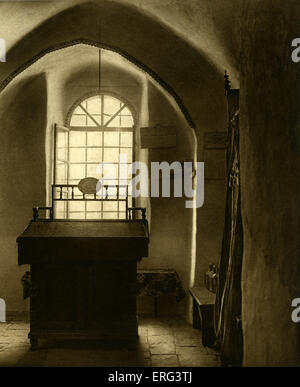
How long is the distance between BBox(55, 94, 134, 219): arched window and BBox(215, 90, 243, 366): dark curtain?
152 inches

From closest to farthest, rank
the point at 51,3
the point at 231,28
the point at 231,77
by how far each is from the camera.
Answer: the point at 231,28, the point at 51,3, the point at 231,77

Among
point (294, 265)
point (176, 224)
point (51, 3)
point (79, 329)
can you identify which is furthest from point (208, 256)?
point (294, 265)

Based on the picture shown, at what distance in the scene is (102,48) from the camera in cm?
725

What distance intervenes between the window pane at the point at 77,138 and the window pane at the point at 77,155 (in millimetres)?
109

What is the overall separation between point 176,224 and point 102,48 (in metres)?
3.04

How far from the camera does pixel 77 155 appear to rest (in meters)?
8.73

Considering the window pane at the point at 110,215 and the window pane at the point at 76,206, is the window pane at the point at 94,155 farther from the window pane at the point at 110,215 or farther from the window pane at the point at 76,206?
the window pane at the point at 110,215

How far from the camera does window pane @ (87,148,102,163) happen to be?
8.72 metres

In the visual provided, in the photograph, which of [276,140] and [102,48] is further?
[102,48]

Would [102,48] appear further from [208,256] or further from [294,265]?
[294,265]

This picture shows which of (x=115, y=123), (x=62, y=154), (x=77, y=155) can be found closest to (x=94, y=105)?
(x=115, y=123)

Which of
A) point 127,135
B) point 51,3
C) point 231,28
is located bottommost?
point 127,135

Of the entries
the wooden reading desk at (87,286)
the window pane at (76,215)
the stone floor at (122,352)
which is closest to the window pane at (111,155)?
the window pane at (76,215)

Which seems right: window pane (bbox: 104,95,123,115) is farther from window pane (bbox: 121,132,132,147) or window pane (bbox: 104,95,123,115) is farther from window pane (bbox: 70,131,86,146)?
window pane (bbox: 70,131,86,146)
